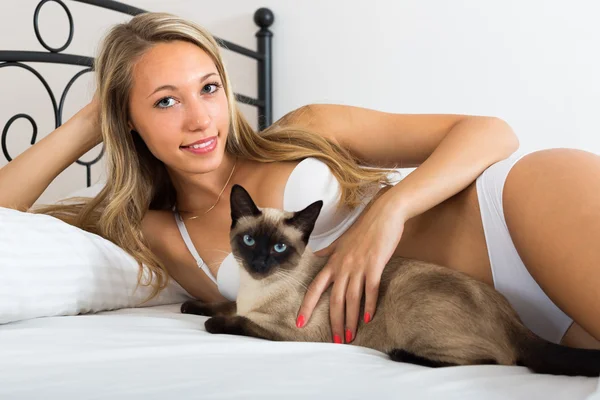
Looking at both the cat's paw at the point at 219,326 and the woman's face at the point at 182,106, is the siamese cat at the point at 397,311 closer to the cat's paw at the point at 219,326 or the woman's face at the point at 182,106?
the cat's paw at the point at 219,326

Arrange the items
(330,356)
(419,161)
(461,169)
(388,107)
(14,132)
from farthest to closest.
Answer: (388,107) → (14,132) → (419,161) → (461,169) → (330,356)

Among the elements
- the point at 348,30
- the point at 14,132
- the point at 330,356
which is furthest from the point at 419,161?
the point at 14,132

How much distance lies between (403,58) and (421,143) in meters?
1.27

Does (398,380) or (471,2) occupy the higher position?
(471,2)

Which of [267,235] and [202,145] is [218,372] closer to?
[267,235]

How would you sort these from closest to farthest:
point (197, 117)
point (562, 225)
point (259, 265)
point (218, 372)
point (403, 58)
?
1. point (218, 372)
2. point (562, 225)
3. point (259, 265)
4. point (197, 117)
5. point (403, 58)

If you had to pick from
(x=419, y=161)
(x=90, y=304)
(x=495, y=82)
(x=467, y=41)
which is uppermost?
(x=467, y=41)

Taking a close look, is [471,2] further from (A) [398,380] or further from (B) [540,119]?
(A) [398,380]

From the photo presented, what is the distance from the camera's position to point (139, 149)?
1642 mm

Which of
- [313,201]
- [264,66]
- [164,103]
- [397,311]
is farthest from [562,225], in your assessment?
[264,66]

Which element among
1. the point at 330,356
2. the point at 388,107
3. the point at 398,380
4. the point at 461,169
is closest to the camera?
the point at 398,380

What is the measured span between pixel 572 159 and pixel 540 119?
4.61 ft

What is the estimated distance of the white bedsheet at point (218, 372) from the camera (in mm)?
814

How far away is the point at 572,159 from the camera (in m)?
1.16
